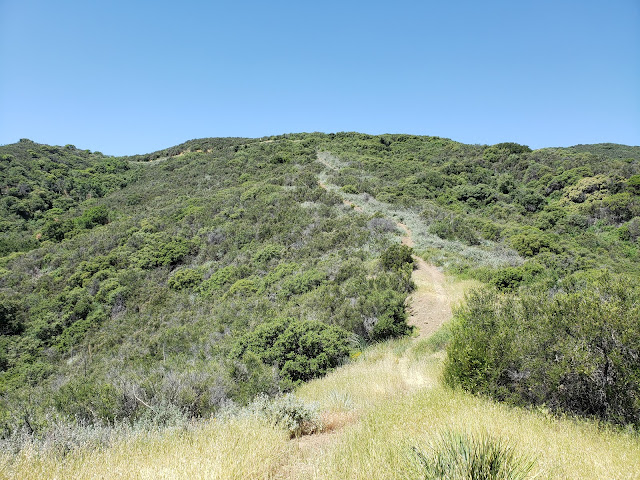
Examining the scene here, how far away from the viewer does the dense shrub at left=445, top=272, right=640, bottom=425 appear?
4227 mm

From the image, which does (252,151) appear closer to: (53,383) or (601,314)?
(53,383)

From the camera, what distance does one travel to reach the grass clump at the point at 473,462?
2611 millimetres

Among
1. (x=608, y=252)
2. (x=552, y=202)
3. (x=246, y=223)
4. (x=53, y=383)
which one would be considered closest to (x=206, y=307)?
(x=53, y=383)

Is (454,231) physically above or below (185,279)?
above

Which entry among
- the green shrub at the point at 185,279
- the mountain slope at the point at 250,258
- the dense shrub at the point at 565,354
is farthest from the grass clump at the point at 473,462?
the green shrub at the point at 185,279

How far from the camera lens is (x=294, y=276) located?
15547 millimetres

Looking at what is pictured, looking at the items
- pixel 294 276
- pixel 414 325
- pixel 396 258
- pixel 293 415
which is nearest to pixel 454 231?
pixel 396 258

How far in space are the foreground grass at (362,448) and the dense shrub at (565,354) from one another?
456 millimetres

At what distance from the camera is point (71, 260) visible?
944 inches

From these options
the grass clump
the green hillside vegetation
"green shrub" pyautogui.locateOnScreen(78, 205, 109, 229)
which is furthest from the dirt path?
"green shrub" pyautogui.locateOnScreen(78, 205, 109, 229)

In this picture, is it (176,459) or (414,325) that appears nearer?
(176,459)

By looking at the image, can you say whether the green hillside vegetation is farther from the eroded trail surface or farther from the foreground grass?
the foreground grass

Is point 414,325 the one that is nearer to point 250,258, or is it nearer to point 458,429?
point 458,429

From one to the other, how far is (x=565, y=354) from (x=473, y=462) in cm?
271
